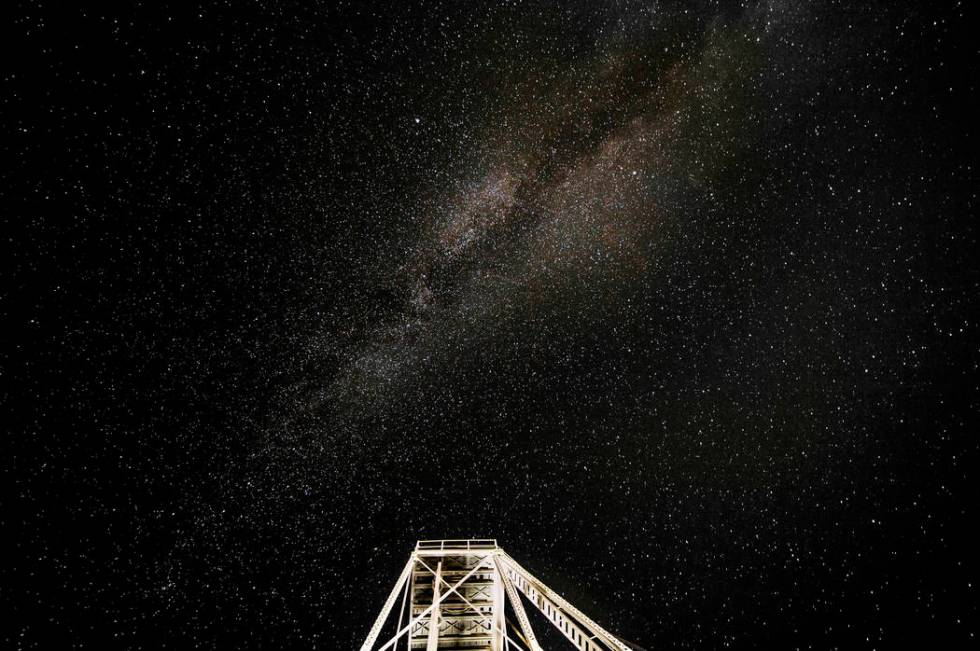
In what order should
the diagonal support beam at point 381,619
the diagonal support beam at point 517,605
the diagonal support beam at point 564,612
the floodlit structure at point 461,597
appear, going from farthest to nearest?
the floodlit structure at point 461,597
the diagonal support beam at point 517,605
the diagonal support beam at point 381,619
the diagonal support beam at point 564,612

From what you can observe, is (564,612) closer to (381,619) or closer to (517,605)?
(381,619)

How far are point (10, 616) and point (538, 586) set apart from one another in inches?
1202

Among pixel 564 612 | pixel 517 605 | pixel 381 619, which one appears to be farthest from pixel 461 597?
pixel 564 612

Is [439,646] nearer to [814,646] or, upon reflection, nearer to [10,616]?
[10,616]

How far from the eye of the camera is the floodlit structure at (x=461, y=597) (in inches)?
314

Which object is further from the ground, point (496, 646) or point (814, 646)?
point (496, 646)

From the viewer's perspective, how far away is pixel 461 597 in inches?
370

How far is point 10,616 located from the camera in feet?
73.7

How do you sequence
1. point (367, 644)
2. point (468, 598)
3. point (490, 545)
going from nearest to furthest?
point (367, 644), point (468, 598), point (490, 545)

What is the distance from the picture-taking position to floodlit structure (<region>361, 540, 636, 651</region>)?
7.96 meters

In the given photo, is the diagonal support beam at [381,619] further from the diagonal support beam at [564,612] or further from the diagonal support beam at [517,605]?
the diagonal support beam at [564,612]

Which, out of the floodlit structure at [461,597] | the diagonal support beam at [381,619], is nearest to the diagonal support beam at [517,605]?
the floodlit structure at [461,597]

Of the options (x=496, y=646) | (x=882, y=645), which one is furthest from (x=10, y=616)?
(x=882, y=645)

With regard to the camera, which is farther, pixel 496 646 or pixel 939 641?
pixel 939 641
